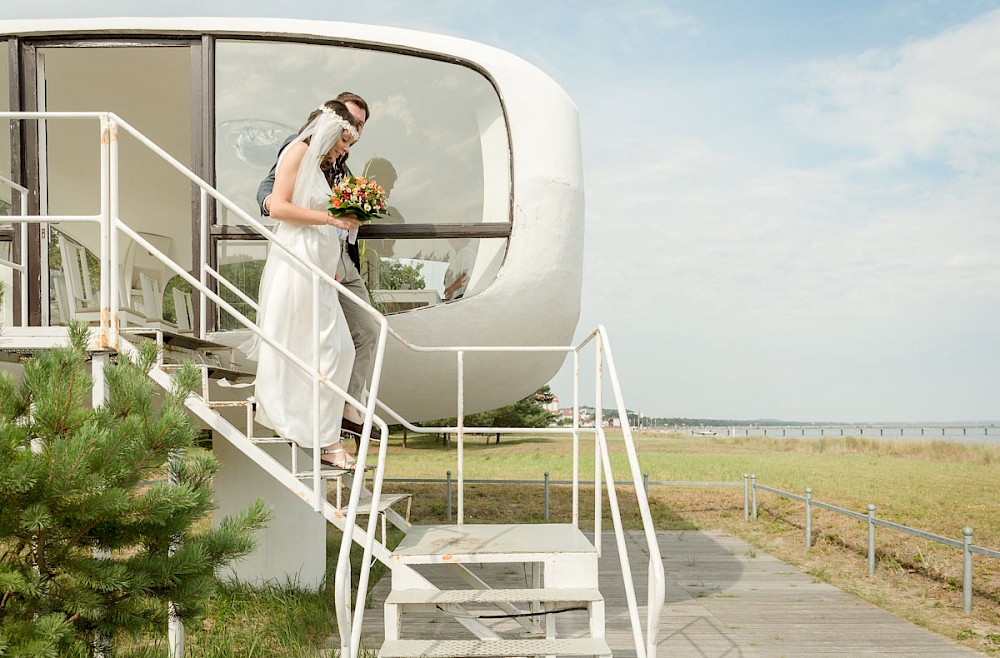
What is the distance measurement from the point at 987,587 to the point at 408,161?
6863mm

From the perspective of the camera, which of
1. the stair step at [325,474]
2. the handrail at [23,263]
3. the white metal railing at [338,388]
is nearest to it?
the white metal railing at [338,388]

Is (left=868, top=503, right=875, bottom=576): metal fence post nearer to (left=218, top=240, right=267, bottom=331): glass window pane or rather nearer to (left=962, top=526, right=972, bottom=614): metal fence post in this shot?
(left=962, top=526, right=972, bottom=614): metal fence post

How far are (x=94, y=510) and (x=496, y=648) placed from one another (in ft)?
5.62

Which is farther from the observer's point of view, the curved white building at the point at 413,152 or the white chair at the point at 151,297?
the white chair at the point at 151,297

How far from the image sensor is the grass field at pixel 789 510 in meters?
5.95

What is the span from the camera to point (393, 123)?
616 cm

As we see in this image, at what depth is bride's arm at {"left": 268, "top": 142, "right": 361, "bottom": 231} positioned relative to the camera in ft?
14.8

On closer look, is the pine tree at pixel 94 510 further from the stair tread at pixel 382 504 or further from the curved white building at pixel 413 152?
the curved white building at pixel 413 152

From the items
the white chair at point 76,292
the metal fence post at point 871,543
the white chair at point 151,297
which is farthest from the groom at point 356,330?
the metal fence post at point 871,543

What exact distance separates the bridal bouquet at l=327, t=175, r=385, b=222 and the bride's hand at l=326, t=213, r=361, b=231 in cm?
2

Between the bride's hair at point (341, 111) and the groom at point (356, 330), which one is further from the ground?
the bride's hair at point (341, 111)

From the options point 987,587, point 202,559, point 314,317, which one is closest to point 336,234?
point 314,317

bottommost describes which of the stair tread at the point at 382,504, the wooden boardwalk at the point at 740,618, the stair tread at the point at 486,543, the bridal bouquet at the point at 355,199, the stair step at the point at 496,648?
the wooden boardwalk at the point at 740,618

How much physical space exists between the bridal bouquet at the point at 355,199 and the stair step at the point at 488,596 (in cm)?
204
